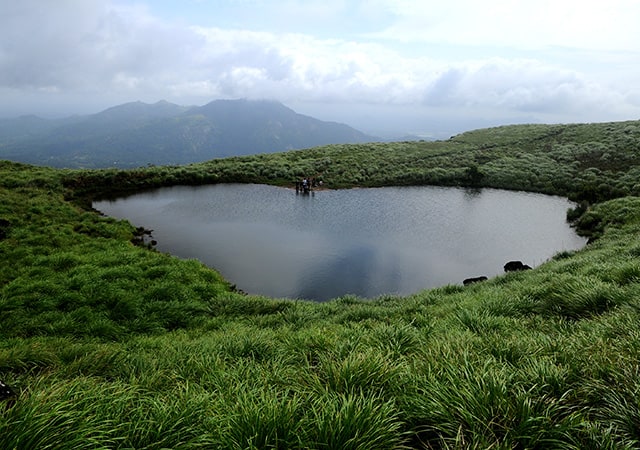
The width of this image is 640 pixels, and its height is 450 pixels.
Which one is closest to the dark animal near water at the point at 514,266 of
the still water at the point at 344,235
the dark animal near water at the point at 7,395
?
the still water at the point at 344,235

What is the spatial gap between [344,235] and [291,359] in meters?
18.0

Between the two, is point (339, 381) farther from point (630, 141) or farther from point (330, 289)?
point (630, 141)

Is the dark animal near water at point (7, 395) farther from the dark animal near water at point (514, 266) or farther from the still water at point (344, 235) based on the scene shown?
the dark animal near water at point (514, 266)

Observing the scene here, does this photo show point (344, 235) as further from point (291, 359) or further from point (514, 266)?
point (291, 359)

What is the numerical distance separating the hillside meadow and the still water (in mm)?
3201

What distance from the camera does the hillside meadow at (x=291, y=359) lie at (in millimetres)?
3289

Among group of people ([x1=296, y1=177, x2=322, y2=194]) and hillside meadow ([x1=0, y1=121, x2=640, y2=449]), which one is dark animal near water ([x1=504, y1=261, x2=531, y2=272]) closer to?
hillside meadow ([x1=0, y1=121, x2=640, y2=449])

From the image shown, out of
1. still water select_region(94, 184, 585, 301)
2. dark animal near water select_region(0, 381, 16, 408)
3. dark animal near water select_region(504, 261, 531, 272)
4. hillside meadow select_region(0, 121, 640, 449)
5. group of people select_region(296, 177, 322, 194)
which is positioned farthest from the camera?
group of people select_region(296, 177, 322, 194)

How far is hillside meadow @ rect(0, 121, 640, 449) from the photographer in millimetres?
3289

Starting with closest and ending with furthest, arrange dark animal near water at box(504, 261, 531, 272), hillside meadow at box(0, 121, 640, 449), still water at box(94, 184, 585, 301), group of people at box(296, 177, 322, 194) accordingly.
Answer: hillside meadow at box(0, 121, 640, 449) → still water at box(94, 184, 585, 301) → dark animal near water at box(504, 261, 531, 272) → group of people at box(296, 177, 322, 194)

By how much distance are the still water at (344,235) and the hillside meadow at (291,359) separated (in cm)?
320

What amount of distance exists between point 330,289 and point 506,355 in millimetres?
11200

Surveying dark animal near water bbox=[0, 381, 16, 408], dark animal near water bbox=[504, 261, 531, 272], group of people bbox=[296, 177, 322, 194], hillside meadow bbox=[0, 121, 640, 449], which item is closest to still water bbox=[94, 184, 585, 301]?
dark animal near water bbox=[504, 261, 531, 272]

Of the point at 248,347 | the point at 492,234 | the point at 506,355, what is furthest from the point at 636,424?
the point at 492,234
